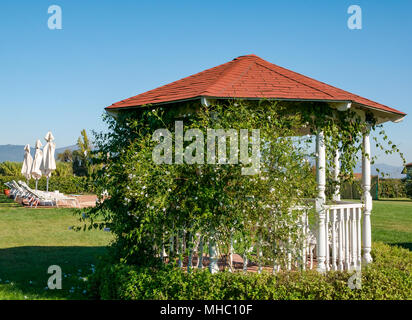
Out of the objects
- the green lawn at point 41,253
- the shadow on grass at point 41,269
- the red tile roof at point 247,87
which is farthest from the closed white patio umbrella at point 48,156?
the red tile roof at point 247,87

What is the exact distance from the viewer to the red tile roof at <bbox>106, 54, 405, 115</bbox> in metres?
6.89

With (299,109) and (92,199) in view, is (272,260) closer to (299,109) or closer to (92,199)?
(299,109)

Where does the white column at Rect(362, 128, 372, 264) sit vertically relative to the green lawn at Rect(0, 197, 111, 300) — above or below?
above

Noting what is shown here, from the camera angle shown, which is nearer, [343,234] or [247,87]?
[247,87]

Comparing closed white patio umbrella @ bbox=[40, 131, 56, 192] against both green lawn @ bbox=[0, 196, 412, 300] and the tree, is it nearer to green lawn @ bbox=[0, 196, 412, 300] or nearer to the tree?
green lawn @ bbox=[0, 196, 412, 300]

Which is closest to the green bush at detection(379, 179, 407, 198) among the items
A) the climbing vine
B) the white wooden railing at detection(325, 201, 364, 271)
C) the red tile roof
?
the red tile roof

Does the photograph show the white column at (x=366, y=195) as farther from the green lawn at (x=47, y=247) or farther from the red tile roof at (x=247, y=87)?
the green lawn at (x=47, y=247)

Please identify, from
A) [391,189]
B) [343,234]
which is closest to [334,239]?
[343,234]

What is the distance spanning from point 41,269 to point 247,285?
5.28m

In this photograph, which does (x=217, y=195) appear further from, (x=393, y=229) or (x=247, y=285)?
(x=393, y=229)

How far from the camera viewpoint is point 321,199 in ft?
23.7

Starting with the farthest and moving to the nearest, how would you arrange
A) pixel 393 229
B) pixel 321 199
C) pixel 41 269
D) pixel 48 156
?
1. pixel 48 156
2. pixel 393 229
3. pixel 41 269
4. pixel 321 199

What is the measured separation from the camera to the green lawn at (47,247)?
7.32 meters

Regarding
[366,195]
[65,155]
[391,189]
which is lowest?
[391,189]
